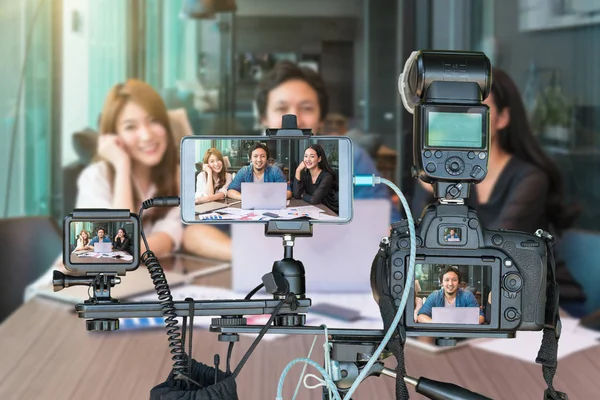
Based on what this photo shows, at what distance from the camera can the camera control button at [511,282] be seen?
1056mm

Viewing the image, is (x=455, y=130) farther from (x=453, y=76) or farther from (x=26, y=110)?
(x=26, y=110)

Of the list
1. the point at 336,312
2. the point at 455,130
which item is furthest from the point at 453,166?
the point at 336,312

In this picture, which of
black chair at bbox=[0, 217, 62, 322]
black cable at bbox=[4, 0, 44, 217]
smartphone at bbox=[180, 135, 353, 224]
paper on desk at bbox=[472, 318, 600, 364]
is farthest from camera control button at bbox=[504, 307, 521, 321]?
black cable at bbox=[4, 0, 44, 217]

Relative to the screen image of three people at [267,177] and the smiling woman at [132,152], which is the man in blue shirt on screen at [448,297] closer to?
the screen image of three people at [267,177]

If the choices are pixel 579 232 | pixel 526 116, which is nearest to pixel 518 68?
pixel 526 116

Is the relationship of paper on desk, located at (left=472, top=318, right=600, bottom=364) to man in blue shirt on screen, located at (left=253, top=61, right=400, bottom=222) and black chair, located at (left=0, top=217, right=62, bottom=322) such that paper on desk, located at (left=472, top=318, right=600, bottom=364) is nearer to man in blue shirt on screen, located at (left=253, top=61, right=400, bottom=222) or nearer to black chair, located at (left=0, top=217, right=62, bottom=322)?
man in blue shirt on screen, located at (left=253, top=61, right=400, bottom=222)

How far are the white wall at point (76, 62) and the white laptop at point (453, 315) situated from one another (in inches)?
115

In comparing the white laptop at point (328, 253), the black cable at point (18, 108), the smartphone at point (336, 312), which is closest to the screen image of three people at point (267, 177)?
the smartphone at point (336, 312)

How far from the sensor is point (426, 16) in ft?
11.9

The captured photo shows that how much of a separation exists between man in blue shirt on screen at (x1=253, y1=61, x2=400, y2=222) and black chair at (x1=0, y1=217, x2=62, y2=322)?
3.72 feet

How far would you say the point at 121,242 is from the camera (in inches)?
42.4

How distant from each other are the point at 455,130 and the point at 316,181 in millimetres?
201

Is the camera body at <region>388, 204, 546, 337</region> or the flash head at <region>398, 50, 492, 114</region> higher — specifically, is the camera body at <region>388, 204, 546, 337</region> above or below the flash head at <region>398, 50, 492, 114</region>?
below

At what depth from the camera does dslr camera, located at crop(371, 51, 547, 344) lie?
1032mm
